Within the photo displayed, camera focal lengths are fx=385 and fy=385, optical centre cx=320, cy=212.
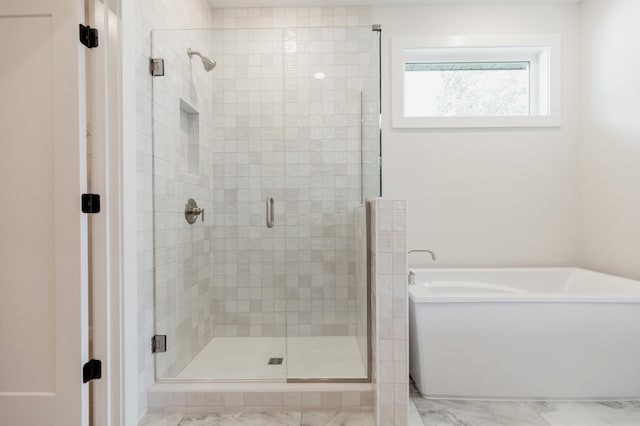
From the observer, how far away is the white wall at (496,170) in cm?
297

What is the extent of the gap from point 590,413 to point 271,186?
2089mm

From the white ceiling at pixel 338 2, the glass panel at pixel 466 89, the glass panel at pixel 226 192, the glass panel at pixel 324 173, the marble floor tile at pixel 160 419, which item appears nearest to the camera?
the marble floor tile at pixel 160 419

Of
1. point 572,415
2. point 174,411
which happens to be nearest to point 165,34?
point 174,411

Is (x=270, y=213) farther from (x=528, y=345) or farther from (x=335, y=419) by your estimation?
(x=528, y=345)

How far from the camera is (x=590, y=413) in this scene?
187 cm

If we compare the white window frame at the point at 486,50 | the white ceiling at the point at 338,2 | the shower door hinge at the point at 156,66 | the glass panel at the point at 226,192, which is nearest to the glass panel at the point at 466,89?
the white window frame at the point at 486,50

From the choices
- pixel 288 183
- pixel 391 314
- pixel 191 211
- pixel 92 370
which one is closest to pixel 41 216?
pixel 92 370

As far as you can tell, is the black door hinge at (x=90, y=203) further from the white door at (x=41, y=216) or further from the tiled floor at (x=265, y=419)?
the tiled floor at (x=265, y=419)

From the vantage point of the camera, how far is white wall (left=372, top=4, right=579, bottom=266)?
9.74 feet

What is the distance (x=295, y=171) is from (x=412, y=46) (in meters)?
1.41

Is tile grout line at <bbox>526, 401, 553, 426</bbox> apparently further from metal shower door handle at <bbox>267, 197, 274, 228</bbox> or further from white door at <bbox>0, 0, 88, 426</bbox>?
white door at <bbox>0, 0, 88, 426</bbox>

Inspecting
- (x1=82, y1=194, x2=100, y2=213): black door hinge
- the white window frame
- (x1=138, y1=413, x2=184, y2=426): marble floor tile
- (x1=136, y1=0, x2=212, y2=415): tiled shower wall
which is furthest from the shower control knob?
the white window frame

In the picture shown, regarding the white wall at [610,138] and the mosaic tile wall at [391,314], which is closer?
the mosaic tile wall at [391,314]

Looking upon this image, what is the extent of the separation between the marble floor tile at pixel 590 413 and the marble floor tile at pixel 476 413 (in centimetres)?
7
